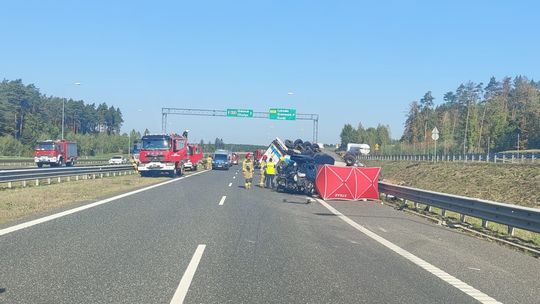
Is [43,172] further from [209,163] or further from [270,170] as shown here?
[209,163]

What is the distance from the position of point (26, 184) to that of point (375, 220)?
17919 mm

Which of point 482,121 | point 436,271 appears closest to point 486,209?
point 436,271

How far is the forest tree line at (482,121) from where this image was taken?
80.2 metres

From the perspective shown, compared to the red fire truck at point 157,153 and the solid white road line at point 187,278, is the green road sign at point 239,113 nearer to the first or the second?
the red fire truck at point 157,153

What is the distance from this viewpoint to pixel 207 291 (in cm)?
634

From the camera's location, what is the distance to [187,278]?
6.96 metres

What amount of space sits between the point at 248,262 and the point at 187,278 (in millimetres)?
1390

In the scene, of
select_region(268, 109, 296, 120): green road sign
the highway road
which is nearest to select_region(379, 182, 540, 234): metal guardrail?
the highway road

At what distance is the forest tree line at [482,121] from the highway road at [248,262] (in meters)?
64.0

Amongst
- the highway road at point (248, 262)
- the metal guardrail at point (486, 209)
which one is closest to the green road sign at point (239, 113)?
the metal guardrail at point (486, 209)

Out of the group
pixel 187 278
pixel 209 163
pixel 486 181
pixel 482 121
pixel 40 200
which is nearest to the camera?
pixel 187 278

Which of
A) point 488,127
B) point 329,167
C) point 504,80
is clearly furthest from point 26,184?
point 504,80

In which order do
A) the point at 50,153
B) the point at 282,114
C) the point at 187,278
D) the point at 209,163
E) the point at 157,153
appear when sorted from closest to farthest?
the point at 187,278 → the point at 157,153 → the point at 50,153 → the point at 209,163 → the point at 282,114

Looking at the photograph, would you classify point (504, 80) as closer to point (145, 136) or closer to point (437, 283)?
point (145, 136)
